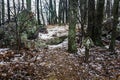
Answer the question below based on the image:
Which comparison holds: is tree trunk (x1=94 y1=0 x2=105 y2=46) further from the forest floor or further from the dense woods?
the forest floor

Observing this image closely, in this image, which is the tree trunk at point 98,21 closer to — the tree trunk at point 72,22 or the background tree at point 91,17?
the background tree at point 91,17

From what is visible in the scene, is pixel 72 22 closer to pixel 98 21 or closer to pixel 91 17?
pixel 91 17

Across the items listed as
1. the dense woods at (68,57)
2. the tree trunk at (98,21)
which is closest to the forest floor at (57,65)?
the dense woods at (68,57)

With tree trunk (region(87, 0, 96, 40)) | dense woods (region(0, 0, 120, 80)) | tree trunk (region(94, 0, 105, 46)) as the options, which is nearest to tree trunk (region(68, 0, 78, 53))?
dense woods (region(0, 0, 120, 80))

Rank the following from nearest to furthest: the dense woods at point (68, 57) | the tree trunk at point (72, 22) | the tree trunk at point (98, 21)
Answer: the dense woods at point (68, 57) → the tree trunk at point (72, 22) → the tree trunk at point (98, 21)

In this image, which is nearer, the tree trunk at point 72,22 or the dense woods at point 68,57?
the dense woods at point 68,57

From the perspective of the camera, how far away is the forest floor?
9188mm

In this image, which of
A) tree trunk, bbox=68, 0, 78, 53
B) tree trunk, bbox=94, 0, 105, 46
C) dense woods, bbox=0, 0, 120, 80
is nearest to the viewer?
dense woods, bbox=0, 0, 120, 80

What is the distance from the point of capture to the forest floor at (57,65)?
9.19 metres

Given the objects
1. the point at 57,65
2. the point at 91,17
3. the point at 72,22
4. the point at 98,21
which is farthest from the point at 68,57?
the point at 98,21

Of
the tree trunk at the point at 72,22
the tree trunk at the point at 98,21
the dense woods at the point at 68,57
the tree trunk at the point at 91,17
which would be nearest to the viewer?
the dense woods at the point at 68,57

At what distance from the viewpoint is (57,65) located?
1049 centimetres

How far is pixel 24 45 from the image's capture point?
13.2 meters

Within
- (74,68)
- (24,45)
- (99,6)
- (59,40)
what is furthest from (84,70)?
(59,40)
